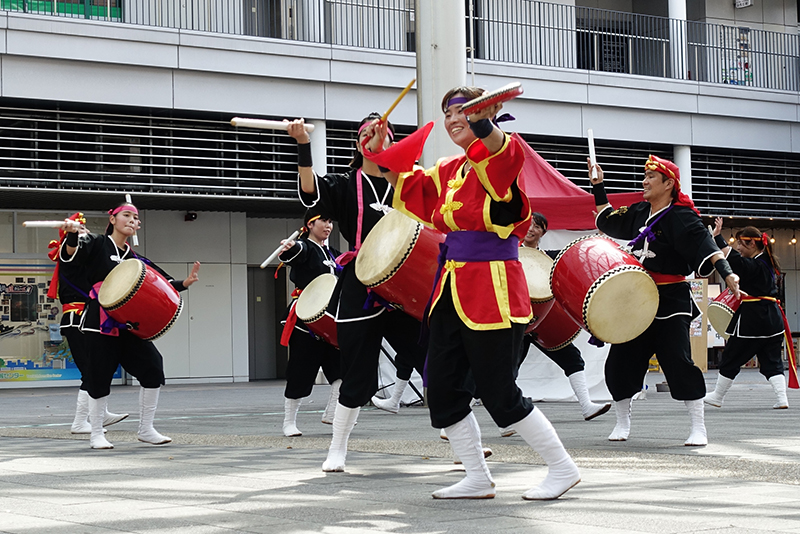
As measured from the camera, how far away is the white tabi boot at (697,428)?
20.2 feet

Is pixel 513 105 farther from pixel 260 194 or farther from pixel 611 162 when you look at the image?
pixel 260 194

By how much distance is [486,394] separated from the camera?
4098 millimetres

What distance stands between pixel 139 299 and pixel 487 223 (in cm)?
341

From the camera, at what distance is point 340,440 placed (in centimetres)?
516

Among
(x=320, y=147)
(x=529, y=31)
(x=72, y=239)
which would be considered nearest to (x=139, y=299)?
(x=72, y=239)

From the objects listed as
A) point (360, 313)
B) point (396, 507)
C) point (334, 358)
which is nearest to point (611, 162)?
point (334, 358)

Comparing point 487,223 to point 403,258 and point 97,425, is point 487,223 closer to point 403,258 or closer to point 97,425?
point 403,258

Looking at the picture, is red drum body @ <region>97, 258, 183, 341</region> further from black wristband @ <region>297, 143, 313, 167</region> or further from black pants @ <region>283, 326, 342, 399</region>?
black wristband @ <region>297, 143, 313, 167</region>

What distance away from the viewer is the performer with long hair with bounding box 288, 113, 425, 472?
5141 millimetres

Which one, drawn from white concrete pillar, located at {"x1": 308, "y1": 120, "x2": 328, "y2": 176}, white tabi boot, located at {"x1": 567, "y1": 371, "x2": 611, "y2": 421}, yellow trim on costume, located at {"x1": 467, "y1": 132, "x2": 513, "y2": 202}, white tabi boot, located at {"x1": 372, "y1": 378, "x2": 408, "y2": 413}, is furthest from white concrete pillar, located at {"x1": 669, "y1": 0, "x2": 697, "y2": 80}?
yellow trim on costume, located at {"x1": 467, "y1": 132, "x2": 513, "y2": 202}

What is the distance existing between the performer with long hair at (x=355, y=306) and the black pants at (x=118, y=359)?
2.16m

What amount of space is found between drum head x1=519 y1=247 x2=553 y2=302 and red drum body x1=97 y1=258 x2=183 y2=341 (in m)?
2.41

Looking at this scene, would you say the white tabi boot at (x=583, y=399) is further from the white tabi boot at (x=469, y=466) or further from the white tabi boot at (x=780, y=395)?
the white tabi boot at (x=469, y=466)

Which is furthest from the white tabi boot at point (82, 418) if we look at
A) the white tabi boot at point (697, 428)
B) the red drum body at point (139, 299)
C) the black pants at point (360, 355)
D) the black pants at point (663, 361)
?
the white tabi boot at point (697, 428)
